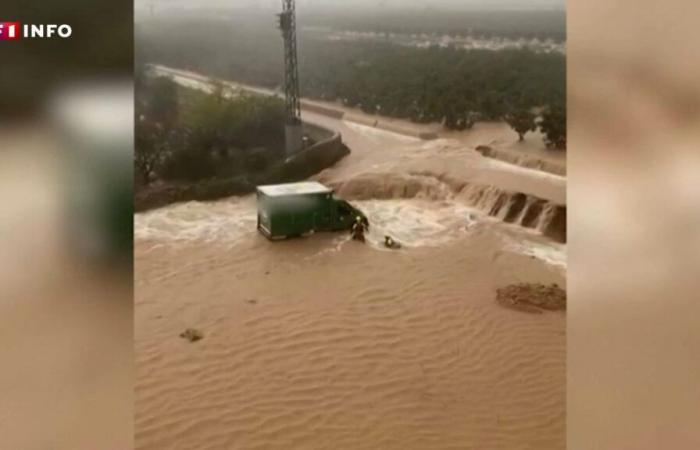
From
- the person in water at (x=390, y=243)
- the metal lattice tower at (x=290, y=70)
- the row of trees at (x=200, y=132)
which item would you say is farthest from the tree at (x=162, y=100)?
the person in water at (x=390, y=243)

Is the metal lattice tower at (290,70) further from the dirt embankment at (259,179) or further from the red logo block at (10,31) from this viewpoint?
the red logo block at (10,31)

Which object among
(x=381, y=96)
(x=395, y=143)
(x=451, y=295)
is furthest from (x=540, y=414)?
(x=381, y=96)

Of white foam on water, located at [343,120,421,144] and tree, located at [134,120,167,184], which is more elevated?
white foam on water, located at [343,120,421,144]

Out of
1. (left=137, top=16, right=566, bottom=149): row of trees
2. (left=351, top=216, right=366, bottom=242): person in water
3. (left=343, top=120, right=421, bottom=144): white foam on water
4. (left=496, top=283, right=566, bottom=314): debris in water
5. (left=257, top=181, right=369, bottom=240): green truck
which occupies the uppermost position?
(left=137, top=16, right=566, bottom=149): row of trees

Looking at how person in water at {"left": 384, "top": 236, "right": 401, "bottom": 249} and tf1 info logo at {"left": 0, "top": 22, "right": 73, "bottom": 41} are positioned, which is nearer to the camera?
tf1 info logo at {"left": 0, "top": 22, "right": 73, "bottom": 41}

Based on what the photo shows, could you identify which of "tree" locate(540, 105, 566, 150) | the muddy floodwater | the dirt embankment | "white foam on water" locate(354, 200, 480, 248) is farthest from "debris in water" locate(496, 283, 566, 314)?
the dirt embankment

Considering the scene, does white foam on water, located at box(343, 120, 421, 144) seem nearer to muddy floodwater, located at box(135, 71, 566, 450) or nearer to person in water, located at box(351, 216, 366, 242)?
muddy floodwater, located at box(135, 71, 566, 450)

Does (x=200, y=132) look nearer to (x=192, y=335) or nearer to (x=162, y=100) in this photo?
(x=162, y=100)
